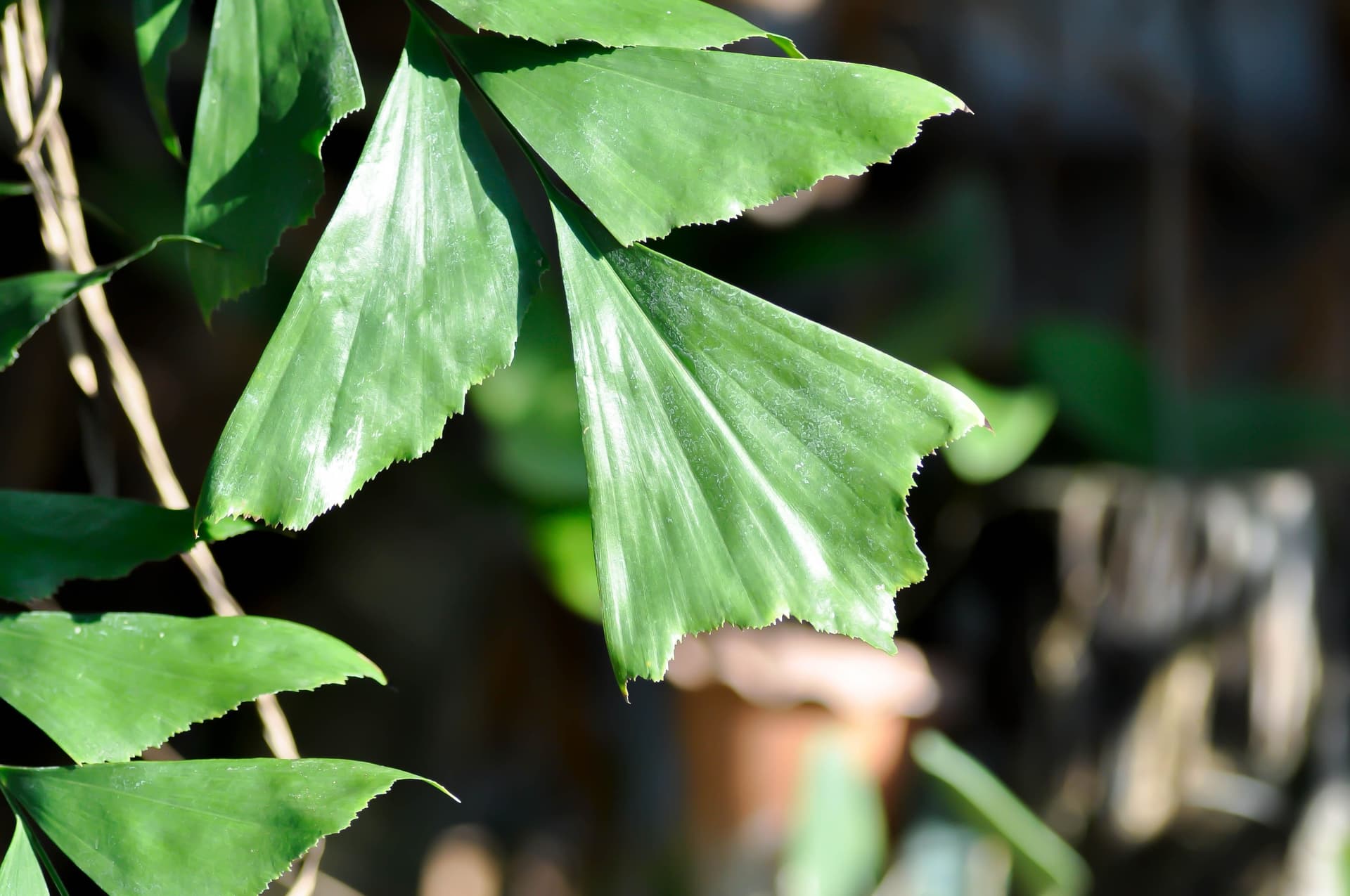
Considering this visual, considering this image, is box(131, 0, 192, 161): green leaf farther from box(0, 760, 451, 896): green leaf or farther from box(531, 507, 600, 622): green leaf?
box(531, 507, 600, 622): green leaf

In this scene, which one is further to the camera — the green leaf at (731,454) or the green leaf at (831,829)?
the green leaf at (831,829)

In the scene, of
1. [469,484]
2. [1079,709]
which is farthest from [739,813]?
[469,484]

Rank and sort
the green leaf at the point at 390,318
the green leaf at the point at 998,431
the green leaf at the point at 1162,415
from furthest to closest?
1. the green leaf at the point at 1162,415
2. the green leaf at the point at 998,431
3. the green leaf at the point at 390,318

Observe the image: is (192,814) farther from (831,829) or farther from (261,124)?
(831,829)

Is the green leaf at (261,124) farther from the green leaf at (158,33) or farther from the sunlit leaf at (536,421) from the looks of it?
the sunlit leaf at (536,421)

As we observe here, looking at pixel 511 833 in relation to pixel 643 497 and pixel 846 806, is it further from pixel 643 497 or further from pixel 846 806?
pixel 643 497

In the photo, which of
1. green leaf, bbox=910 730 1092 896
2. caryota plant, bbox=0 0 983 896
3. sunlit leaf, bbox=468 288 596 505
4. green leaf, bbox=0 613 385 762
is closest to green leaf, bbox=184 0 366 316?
caryota plant, bbox=0 0 983 896

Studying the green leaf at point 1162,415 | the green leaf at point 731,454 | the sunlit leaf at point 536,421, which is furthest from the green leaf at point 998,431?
the green leaf at point 731,454
